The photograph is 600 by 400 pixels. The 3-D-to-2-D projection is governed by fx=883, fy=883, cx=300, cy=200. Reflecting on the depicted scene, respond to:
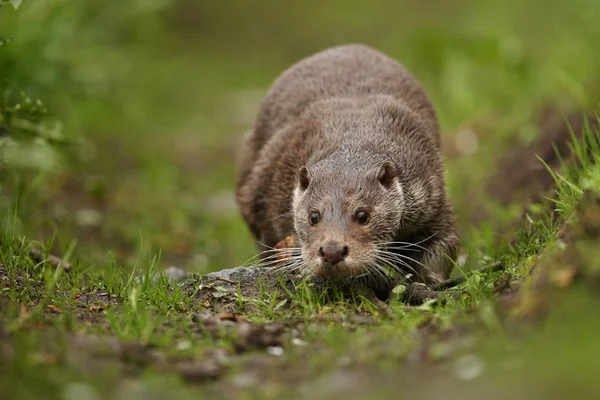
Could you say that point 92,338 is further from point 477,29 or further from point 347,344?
point 477,29

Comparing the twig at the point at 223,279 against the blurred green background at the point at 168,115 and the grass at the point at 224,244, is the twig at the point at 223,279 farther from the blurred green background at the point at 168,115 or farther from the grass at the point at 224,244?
the blurred green background at the point at 168,115

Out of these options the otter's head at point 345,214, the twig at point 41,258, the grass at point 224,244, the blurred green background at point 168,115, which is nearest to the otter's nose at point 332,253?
the otter's head at point 345,214

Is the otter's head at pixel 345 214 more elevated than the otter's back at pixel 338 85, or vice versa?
the otter's back at pixel 338 85

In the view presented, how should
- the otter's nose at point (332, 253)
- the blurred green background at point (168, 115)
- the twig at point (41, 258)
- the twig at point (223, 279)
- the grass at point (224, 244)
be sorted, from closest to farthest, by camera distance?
the grass at point (224, 244), the otter's nose at point (332, 253), the twig at point (223, 279), the twig at point (41, 258), the blurred green background at point (168, 115)

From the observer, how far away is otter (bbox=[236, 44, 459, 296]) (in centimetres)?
507

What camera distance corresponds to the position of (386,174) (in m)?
5.33

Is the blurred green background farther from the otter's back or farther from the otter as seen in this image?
the otter's back

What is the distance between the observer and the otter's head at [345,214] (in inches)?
190

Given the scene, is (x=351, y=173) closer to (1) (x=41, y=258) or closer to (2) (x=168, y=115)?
(1) (x=41, y=258)

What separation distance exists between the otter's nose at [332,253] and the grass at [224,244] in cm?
24

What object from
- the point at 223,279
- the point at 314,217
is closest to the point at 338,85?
the point at 314,217

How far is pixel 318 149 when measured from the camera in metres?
5.76

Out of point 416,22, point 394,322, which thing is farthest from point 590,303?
point 416,22

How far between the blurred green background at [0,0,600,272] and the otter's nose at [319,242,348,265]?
1565 mm
